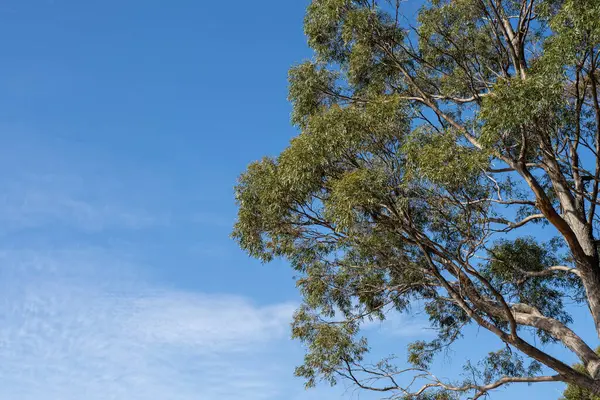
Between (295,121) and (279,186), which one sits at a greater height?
(295,121)

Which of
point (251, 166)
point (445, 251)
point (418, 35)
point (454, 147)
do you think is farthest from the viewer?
point (418, 35)

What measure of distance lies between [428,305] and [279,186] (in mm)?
3928

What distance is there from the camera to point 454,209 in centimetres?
963

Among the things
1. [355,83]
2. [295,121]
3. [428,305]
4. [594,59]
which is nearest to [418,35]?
[355,83]

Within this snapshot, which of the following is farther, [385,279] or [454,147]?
[385,279]

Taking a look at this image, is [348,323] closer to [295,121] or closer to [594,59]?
[295,121]

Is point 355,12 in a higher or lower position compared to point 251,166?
higher

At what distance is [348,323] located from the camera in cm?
1097

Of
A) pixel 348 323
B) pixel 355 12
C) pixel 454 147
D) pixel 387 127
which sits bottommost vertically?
pixel 348 323

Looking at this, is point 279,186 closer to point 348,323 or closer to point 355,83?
point 348,323

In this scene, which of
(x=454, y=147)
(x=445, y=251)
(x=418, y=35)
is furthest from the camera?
(x=418, y=35)

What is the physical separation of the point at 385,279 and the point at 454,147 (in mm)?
3185

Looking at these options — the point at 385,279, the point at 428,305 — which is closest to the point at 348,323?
the point at 385,279

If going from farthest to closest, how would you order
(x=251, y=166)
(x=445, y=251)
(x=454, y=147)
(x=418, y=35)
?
(x=418, y=35)
(x=251, y=166)
(x=445, y=251)
(x=454, y=147)
